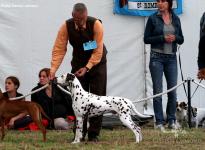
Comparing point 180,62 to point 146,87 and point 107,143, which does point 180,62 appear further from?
point 107,143

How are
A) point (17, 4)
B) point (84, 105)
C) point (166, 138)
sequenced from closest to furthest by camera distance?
point (84, 105), point (166, 138), point (17, 4)

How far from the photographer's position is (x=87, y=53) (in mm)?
8695

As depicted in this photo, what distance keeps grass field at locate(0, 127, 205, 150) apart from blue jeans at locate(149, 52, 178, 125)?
15.7 inches

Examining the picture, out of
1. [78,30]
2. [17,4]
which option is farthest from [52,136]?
[17,4]

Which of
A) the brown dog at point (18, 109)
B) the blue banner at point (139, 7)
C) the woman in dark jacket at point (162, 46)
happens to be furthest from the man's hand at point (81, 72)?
the blue banner at point (139, 7)

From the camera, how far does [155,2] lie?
11273 mm

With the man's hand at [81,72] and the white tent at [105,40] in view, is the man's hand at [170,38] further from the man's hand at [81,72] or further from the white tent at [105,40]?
the man's hand at [81,72]

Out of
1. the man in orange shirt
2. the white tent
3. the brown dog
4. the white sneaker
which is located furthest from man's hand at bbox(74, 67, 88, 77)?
the white tent

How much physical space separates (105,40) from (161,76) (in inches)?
52.1

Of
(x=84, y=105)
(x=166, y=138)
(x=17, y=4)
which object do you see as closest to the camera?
(x=84, y=105)

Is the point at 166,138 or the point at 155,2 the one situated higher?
the point at 155,2

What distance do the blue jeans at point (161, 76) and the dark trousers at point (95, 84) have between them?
1.85 meters

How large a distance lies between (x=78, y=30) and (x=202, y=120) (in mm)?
3656

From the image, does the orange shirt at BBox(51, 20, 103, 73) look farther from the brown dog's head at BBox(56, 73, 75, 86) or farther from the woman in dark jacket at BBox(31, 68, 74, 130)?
the woman in dark jacket at BBox(31, 68, 74, 130)
